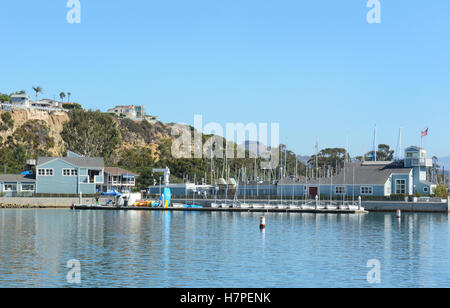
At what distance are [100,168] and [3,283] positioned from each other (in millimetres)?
84316

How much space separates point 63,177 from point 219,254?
7343 centimetres

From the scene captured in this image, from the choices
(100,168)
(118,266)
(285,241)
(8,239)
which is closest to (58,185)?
(100,168)

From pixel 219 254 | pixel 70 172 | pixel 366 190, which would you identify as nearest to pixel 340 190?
pixel 366 190

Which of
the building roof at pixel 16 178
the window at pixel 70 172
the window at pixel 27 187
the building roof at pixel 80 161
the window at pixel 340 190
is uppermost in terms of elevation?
the building roof at pixel 80 161

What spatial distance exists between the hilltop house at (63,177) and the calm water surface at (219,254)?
3981 cm

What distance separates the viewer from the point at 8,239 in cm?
5281

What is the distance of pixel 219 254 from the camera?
44531 mm

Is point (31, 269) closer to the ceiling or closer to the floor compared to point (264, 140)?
closer to the floor

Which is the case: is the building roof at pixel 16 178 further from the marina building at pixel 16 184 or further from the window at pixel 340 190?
the window at pixel 340 190

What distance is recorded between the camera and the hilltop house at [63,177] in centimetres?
11150

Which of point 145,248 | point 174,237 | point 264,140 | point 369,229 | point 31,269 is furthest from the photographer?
point 264,140

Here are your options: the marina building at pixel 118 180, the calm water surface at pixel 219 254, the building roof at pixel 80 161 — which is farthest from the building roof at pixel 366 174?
the calm water surface at pixel 219 254

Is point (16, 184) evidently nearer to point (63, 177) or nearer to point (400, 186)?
point (63, 177)
